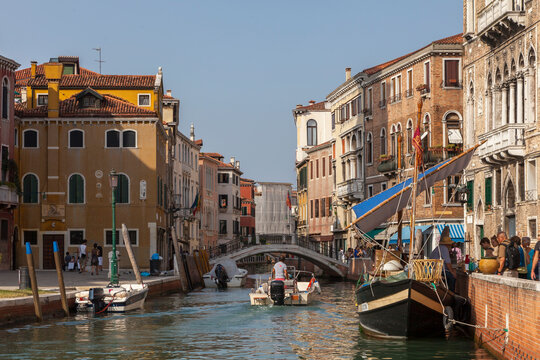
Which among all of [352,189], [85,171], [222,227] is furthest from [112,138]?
[222,227]

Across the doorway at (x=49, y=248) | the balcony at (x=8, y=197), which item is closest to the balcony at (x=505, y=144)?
the balcony at (x=8, y=197)

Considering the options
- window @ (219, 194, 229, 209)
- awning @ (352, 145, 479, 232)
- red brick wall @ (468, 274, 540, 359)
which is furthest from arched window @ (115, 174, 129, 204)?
window @ (219, 194, 229, 209)

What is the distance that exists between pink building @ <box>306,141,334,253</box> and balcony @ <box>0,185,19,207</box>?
25.9 m

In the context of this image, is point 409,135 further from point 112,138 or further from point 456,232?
point 112,138

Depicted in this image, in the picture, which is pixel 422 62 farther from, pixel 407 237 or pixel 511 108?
pixel 511 108

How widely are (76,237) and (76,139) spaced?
4.40 meters

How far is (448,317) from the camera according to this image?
1764cm

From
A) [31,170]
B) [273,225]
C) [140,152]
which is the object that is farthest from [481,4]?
[273,225]

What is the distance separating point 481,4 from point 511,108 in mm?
4786

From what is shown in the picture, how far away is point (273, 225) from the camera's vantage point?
5143 inches

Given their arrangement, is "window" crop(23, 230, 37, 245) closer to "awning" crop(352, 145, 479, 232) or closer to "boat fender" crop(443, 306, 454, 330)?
"awning" crop(352, 145, 479, 232)

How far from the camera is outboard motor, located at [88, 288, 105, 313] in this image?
24.5m

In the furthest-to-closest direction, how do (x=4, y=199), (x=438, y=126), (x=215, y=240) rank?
(x=215, y=240)
(x=438, y=126)
(x=4, y=199)

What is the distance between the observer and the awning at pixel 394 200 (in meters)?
19.9
